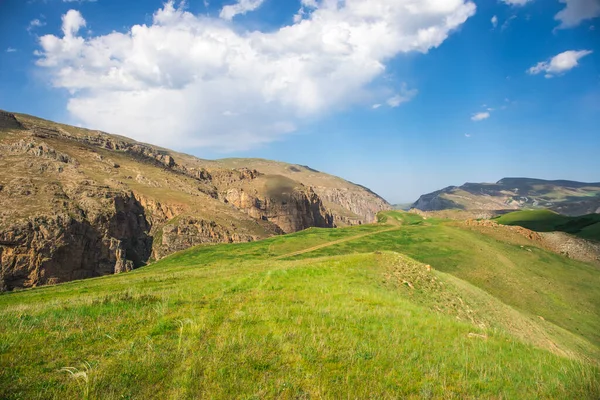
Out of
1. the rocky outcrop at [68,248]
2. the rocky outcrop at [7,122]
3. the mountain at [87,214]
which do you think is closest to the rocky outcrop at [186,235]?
the mountain at [87,214]

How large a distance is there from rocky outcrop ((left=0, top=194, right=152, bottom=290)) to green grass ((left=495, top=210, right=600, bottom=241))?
10600 centimetres

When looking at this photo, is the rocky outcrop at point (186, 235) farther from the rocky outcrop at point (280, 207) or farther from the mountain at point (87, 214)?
the rocky outcrop at point (280, 207)

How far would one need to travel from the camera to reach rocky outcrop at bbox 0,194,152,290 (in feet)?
189

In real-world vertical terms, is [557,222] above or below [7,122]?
below

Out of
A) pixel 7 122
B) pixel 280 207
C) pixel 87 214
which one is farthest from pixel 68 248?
pixel 280 207

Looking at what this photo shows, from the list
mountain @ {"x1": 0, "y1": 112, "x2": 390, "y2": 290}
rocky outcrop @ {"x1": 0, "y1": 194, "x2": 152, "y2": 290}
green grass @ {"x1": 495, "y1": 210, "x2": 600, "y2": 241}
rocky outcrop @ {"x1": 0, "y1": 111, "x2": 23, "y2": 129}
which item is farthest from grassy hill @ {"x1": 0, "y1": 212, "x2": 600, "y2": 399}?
rocky outcrop @ {"x1": 0, "y1": 111, "x2": 23, "y2": 129}

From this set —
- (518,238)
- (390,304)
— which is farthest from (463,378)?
(518,238)

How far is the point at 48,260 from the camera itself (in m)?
61.3

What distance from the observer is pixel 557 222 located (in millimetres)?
78875

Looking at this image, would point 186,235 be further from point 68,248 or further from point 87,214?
point 68,248

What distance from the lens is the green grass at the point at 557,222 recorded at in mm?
61669

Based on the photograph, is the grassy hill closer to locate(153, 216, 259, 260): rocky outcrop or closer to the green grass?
the green grass

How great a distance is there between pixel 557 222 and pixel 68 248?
Answer: 4783 inches

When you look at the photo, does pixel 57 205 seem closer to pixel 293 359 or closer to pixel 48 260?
pixel 48 260
